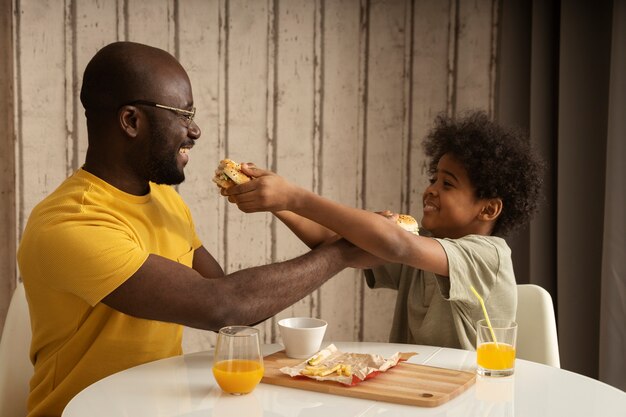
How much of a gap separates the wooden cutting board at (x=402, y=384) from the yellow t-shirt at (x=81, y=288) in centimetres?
35

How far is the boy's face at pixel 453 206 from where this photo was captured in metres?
2.06

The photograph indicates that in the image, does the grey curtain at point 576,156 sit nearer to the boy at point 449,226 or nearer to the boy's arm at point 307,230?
the boy at point 449,226

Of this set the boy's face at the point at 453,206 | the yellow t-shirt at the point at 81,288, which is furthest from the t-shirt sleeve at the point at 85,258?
the boy's face at the point at 453,206

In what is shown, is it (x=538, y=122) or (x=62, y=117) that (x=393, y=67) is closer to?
(x=538, y=122)

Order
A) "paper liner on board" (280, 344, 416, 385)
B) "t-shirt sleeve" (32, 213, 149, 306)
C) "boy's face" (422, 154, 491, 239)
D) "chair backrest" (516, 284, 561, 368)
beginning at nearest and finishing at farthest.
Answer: "paper liner on board" (280, 344, 416, 385), "t-shirt sleeve" (32, 213, 149, 306), "chair backrest" (516, 284, 561, 368), "boy's face" (422, 154, 491, 239)

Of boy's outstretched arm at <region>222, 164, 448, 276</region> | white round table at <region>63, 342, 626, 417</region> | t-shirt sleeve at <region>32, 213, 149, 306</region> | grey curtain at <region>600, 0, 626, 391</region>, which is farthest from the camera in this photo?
grey curtain at <region>600, 0, 626, 391</region>

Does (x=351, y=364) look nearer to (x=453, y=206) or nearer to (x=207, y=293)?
(x=207, y=293)

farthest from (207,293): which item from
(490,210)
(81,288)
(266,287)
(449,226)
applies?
(490,210)

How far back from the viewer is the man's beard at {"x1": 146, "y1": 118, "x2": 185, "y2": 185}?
5.93 feet

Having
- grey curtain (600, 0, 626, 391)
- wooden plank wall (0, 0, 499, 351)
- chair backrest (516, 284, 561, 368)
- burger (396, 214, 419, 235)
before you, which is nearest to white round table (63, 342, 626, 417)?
chair backrest (516, 284, 561, 368)

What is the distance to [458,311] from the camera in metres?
1.90

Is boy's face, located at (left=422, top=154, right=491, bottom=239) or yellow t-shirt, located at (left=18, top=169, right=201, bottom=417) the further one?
boy's face, located at (left=422, top=154, right=491, bottom=239)

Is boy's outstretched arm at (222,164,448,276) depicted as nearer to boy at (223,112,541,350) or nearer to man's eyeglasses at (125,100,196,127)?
boy at (223,112,541,350)

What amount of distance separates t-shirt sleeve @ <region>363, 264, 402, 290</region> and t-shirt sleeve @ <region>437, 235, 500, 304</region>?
0.30 m
